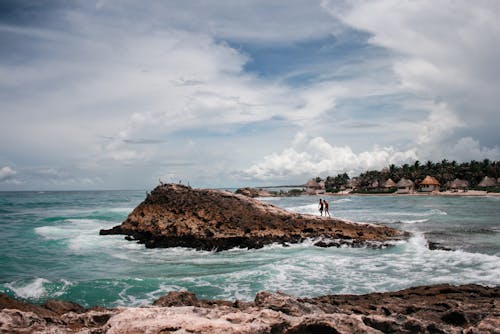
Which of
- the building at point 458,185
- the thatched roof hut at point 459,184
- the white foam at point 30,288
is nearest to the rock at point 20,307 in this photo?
the white foam at point 30,288

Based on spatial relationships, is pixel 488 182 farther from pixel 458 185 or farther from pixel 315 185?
pixel 315 185

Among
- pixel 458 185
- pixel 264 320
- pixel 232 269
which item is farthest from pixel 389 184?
pixel 264 320

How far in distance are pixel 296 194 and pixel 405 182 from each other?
35717 millimetres

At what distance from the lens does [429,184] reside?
94.8 metres

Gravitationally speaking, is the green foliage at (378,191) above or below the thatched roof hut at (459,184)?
below

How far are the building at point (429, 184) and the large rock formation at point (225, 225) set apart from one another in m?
82.7

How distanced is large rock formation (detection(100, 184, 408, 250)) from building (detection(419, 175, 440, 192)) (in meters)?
82.7

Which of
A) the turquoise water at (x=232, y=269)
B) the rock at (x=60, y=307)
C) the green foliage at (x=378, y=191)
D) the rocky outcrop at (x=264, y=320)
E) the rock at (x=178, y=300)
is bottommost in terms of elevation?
the green foliage at (x=378, y=191)

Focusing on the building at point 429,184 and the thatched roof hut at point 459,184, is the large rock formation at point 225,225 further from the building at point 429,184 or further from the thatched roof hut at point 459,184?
the thatched roof hut at point 459,184

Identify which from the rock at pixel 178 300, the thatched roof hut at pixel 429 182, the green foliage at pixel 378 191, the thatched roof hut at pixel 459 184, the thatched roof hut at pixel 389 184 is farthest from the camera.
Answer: the thatched roof hut at pixel 389 184

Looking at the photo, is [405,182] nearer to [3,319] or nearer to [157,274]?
[157,274]

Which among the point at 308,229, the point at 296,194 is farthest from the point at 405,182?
the point at 308,229

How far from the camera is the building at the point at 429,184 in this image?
310ft

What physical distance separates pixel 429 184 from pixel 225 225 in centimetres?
8801
